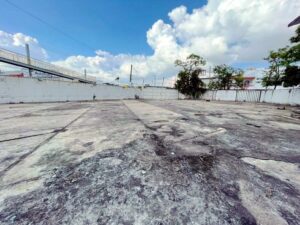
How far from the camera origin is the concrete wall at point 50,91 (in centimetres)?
950

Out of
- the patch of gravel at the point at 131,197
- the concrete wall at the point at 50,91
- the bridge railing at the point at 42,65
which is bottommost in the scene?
the patch of gravel at the point at 131,197

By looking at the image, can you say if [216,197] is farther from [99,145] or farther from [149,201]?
[99,145]

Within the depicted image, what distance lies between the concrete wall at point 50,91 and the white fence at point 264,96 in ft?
41.6

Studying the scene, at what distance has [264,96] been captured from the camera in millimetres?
13984

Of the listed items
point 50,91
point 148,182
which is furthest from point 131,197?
point 50,91

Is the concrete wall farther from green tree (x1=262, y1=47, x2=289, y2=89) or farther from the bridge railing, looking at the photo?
green tree (x1=262, y1=47, x2=289, y2=89)

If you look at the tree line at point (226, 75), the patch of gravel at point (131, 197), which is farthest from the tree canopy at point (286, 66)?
the patch of gravel at point (131, 197)

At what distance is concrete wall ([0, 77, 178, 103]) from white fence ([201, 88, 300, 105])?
41.6 ft

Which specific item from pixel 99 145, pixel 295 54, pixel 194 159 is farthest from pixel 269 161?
pixel 295 54

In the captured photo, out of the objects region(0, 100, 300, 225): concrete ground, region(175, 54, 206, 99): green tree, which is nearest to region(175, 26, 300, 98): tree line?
region(175, 54, 206, 99): green tree

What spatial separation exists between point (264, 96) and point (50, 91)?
19.3 m

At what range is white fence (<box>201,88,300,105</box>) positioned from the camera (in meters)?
11.3

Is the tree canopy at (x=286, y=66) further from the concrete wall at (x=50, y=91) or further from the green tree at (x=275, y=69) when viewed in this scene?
the concrete wall at (x=50, y=91)

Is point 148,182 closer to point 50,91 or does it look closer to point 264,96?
point 50,91
